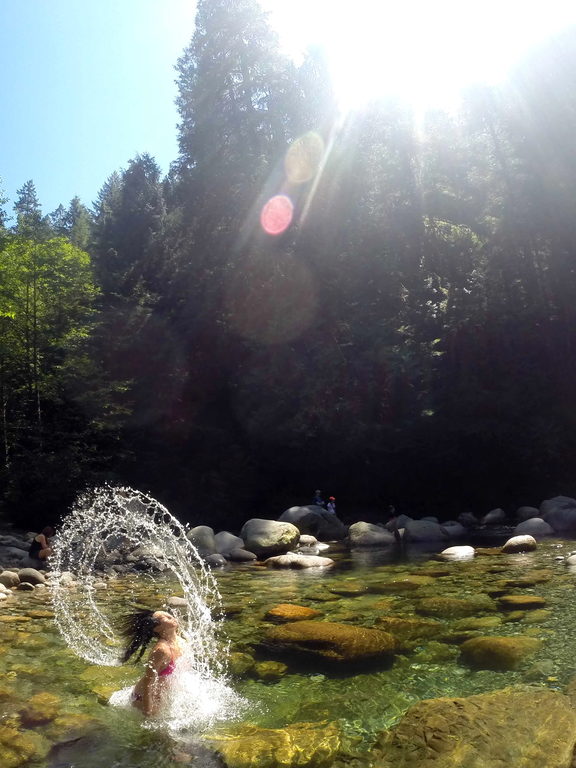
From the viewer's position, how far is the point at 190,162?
3369 centimetres

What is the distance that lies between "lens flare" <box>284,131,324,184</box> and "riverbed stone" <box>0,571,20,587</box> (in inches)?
833

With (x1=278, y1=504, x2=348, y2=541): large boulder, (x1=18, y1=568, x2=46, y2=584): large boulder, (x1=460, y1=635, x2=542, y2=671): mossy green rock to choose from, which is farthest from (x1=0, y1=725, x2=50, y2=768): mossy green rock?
(x1=278, y1=504, x2=348, y2=541): large boulder

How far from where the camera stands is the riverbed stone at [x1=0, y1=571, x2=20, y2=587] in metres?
11.4

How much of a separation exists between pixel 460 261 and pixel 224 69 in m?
15.0

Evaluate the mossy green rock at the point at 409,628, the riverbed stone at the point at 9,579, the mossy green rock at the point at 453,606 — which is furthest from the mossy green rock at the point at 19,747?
the riverbed stone at the point at 9,579

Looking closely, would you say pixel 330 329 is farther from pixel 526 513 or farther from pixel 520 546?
pixel 520 546

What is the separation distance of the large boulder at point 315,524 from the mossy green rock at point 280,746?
13124 mm

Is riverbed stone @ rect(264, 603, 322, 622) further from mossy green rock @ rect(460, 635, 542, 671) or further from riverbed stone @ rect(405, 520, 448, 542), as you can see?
riverbed stone @ rect(405, 520, 448, 542)

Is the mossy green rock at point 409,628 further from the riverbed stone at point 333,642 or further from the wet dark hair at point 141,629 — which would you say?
the wet dark hair at point 141,629

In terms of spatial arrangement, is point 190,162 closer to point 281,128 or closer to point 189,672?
point 281,128

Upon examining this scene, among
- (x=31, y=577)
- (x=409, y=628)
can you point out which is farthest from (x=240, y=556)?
(x=409, y=628)

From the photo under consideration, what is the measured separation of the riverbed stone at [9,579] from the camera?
11422 millimetres

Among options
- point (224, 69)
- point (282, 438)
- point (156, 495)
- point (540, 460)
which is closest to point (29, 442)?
point (156, 495)

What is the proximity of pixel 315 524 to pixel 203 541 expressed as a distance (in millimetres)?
3858
